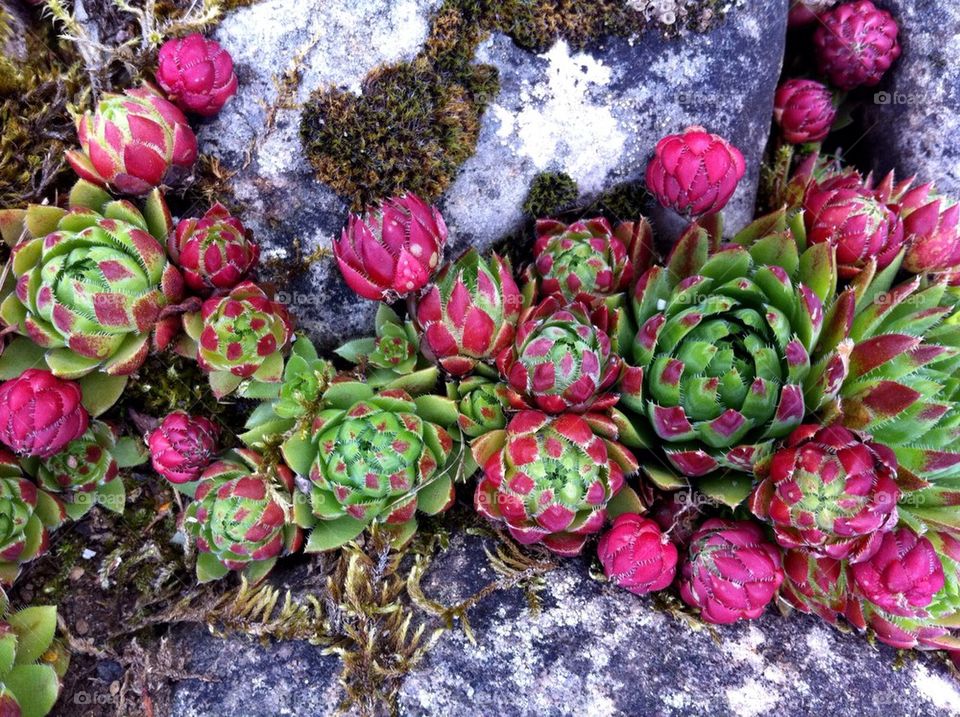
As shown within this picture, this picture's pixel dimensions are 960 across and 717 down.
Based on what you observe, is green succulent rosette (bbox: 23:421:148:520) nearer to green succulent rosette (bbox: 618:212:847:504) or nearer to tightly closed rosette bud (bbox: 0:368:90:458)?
tightly closed rosette bud (bbox: 0:368:90:458)

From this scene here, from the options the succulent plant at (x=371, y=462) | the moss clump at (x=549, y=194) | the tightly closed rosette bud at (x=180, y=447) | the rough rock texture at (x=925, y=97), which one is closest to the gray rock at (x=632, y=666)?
the succulent plant at (x=371, y=462)

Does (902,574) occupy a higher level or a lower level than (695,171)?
lower

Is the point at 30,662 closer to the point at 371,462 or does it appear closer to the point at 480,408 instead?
the point at 371,462

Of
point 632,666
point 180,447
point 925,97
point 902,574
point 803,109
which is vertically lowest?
point 632,666

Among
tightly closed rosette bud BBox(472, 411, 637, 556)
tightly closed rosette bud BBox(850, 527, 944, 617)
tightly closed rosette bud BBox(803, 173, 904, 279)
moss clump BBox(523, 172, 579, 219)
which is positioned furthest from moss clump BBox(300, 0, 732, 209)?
tightly closed rosette bud BBox(850, 527, 944, 617)

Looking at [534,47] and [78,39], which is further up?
[534,47]

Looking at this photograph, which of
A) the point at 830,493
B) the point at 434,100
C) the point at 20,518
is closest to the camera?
the point at 830,493

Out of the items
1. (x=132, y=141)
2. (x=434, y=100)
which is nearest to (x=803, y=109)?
(x=434, y=100)

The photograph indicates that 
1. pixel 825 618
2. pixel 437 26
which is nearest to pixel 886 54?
pixel 437 26

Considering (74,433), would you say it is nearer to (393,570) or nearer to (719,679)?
(393,570)
